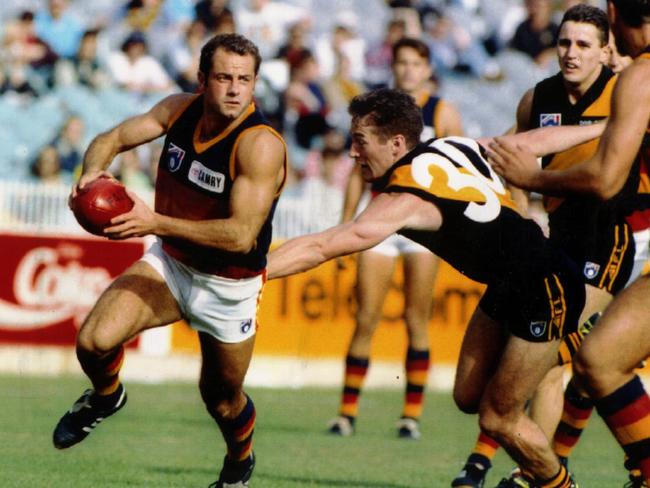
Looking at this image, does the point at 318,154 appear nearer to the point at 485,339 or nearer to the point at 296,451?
the point at 296,451

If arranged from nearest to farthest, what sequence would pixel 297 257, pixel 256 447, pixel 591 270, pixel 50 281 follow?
pixel 297 257 < pixel 591 270 < pixel 256 447 < pixel 50 281

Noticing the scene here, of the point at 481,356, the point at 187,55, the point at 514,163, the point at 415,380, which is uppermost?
the point at 514,163

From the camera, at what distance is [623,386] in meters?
5.55

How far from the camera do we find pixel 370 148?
6207mm

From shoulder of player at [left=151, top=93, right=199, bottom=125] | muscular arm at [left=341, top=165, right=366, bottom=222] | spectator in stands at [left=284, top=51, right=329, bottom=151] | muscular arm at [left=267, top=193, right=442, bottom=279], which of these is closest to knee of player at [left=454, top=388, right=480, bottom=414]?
muscular arm at [left=267, top=193, right=442, bottom=279]

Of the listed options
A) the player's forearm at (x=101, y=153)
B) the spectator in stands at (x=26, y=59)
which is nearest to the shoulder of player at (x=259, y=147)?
the player's forearm at (x=101, y=153)

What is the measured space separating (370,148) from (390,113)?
18 cm

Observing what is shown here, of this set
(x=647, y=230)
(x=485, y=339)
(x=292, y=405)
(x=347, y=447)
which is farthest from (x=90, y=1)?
(x=485, y=339)

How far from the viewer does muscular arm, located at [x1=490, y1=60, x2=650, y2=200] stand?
532 cm

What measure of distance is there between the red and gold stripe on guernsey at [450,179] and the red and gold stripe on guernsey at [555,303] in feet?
1.23

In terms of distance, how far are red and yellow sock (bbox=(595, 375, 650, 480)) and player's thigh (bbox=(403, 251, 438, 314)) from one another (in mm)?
4717

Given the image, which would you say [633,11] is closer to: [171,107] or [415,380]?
[171,107]

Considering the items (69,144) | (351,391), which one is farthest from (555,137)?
(69,144)

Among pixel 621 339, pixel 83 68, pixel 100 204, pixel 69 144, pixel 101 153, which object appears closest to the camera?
pixel 621 339
